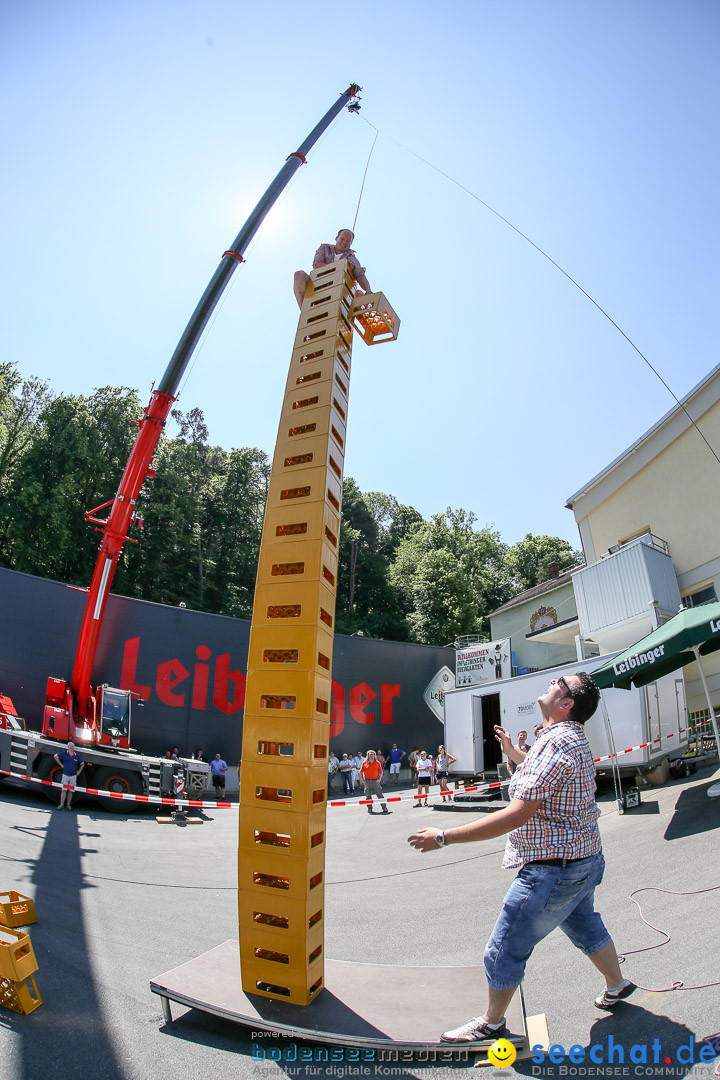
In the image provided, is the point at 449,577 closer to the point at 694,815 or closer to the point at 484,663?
the point at 484,663

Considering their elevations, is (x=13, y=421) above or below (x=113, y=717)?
above

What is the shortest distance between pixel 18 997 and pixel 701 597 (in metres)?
16.0

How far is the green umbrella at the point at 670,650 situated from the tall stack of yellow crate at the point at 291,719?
6262mm

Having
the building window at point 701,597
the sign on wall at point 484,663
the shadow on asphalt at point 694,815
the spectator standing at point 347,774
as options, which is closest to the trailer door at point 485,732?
the sign on wall at point 484,663

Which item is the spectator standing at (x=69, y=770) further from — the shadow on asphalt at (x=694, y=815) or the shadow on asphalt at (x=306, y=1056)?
the shadow on asphalt at (x=694, y=815)

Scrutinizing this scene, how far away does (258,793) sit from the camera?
3.30 metres

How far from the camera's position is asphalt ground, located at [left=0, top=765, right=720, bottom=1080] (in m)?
2.60

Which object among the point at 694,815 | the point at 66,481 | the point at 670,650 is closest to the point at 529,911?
the point at 694,815

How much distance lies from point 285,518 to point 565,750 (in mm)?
2186

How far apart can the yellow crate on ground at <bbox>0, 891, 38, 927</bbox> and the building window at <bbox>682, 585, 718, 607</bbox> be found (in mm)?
15072

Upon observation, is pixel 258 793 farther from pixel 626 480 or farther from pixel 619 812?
pixel 626 480

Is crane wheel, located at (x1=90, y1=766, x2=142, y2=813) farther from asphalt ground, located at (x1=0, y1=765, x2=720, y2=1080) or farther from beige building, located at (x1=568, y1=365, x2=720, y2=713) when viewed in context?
beige building, located at (x1=568, y1=365, x2=720, y2=713)

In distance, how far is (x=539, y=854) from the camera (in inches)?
101

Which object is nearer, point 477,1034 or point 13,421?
point 477,1034
